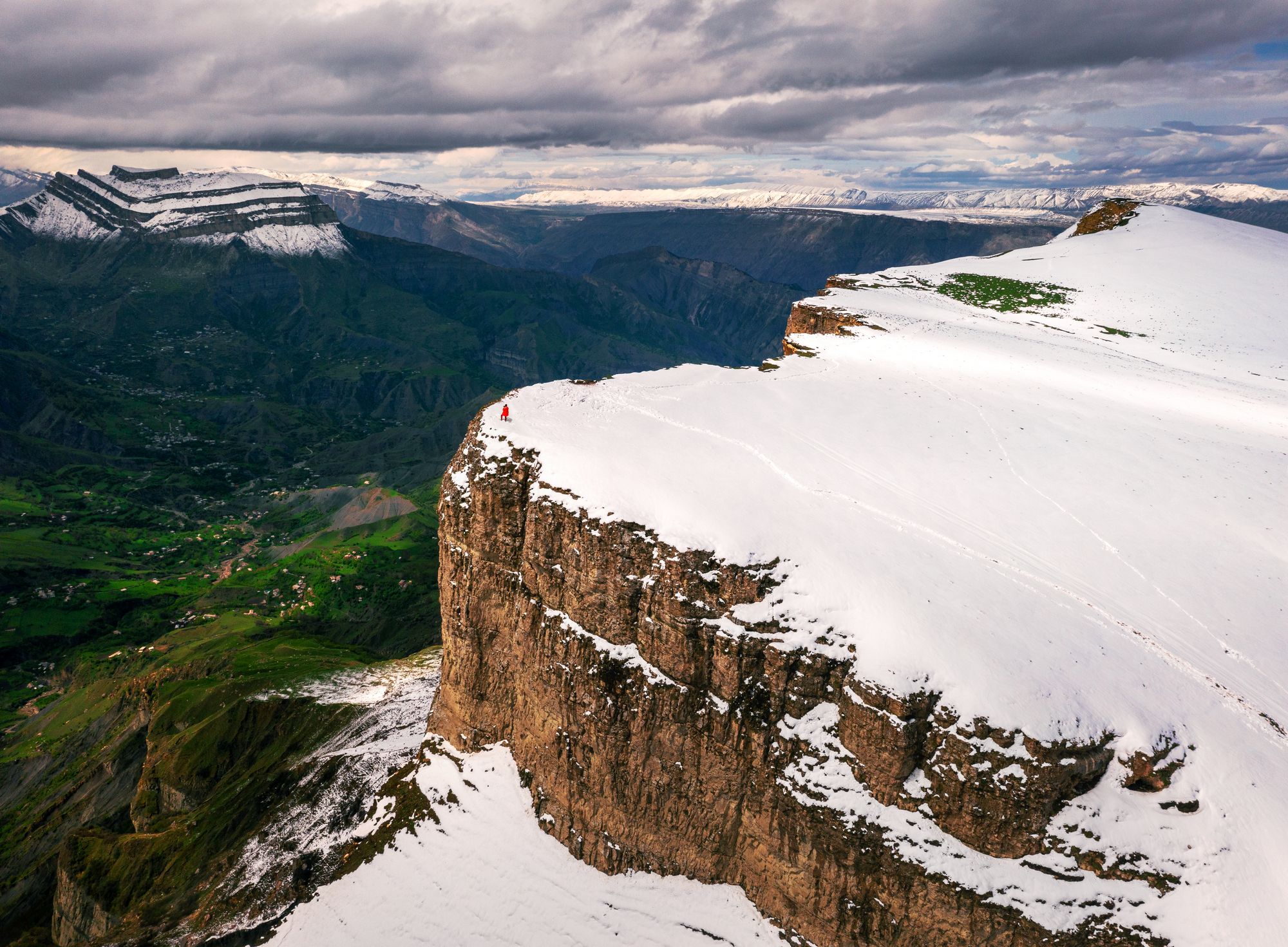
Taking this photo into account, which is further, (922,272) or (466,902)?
(922,272)

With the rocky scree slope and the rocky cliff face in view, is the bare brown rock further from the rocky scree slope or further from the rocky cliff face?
the rocky cliff face

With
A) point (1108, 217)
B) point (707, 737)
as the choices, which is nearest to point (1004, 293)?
point (1108, 217)

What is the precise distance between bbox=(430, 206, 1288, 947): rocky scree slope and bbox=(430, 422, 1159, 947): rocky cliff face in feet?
0.64

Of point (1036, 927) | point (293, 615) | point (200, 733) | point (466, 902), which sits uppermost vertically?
point (1036, 927)

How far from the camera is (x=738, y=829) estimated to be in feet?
133

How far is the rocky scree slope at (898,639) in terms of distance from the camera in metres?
31.1

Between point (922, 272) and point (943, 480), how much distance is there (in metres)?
71.8

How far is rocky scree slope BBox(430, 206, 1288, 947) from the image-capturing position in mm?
31141

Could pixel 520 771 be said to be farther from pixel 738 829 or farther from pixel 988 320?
pixel 988 320

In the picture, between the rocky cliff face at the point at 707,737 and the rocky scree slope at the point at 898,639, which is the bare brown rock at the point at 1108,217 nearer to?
the rocky scree slope at the point at 898,639

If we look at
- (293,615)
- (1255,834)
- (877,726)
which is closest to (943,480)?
(877,726)

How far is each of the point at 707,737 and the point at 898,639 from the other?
13148 millimetres

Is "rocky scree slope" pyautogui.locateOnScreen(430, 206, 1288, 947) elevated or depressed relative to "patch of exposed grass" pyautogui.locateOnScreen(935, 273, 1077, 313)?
depressed

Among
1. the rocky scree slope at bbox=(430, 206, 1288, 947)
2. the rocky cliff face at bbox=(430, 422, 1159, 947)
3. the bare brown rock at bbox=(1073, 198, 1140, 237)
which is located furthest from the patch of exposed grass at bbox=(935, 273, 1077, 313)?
the rocky cliff face at bbox=(430, 422, 1159, 947)
